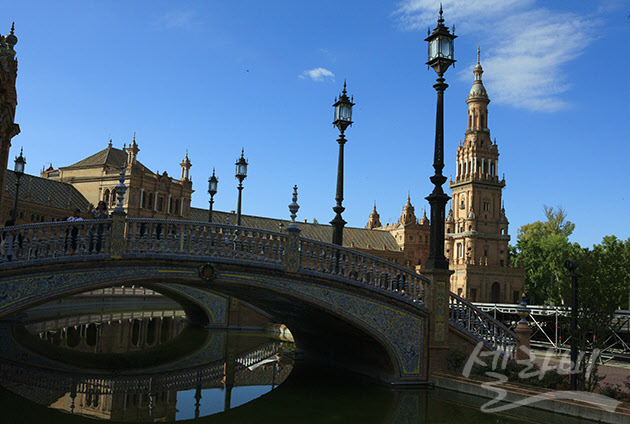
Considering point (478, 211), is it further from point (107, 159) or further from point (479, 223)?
point (107, 159)

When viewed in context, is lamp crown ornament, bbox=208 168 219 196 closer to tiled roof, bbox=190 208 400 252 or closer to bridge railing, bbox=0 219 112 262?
bridge railing, bbox=0 219 112 262

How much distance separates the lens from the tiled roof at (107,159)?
274ft

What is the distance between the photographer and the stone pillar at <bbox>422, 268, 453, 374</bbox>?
15.3 meters

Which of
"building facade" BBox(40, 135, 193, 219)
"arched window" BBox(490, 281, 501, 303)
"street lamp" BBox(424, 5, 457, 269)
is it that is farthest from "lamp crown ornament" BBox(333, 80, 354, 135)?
"arched window" BBox(490, 281, 501, 303)

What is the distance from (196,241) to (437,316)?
6.67 metres

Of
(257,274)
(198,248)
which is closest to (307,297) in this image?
(257,274)

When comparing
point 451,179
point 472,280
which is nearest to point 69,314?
point 472,280

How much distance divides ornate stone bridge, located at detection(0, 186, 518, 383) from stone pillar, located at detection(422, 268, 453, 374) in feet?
0.44

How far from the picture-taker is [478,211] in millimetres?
89625

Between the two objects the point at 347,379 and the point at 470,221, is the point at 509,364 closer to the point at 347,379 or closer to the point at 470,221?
the point at 347,379

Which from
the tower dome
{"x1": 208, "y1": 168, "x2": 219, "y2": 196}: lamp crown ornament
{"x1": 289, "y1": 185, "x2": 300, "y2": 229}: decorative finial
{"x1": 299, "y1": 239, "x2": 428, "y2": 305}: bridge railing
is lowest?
{"x1": 299, "y1": 239, "x2": 428, "y2": 305}: bridge railing

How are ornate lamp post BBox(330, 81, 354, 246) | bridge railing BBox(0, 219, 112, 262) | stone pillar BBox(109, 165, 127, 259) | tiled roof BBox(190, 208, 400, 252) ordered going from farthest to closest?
tiled roof BBox(190, 208, 400, 252)
ornate lamp post BBox(330, 81, 354, 246)
stone pillar BBox(109, 165, 127, 259)
bridge railing BBox(0, 219, 112, 262)

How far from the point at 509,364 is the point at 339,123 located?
9141mm

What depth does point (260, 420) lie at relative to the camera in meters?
12.3
